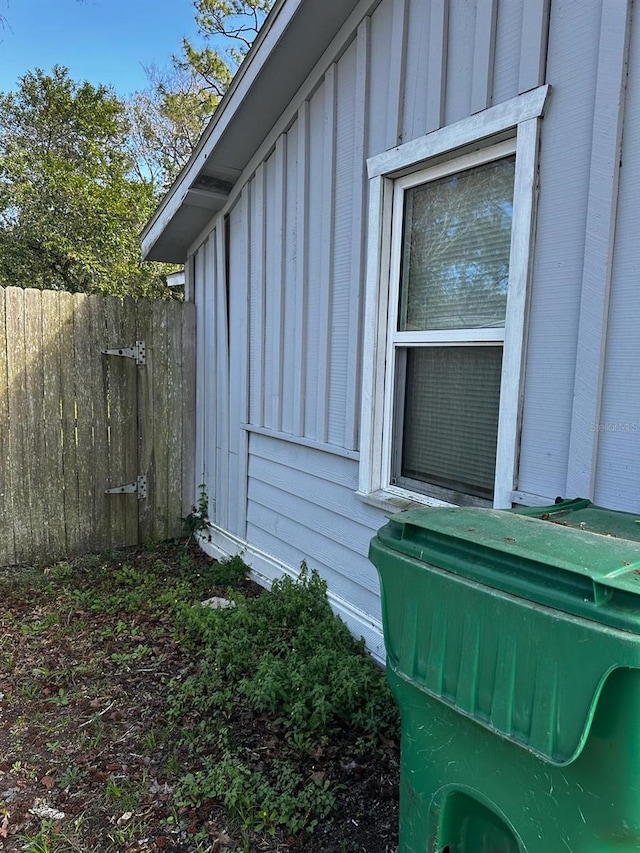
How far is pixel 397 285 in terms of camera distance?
9.27ft

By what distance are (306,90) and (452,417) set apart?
7.76ft

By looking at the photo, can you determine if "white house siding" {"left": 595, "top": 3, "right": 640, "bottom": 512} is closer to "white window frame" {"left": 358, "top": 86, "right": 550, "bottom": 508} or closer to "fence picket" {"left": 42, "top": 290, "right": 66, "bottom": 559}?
"white window frame" {"left": 358, "top": 86, "right": 550, "bottom": 508}

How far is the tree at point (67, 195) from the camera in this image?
10352 mm

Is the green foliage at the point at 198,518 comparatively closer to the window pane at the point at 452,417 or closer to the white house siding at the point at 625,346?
the window pane at the point at 452,417

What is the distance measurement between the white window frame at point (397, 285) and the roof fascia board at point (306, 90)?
2.72 ft

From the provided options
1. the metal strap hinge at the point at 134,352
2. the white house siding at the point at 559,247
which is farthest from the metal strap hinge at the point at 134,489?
the white house siding at the point at 559,247

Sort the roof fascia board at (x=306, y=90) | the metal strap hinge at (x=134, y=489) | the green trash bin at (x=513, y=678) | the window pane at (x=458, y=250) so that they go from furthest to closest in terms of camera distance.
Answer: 1. the metal strap hinge at (x=134, y=489)
2. the roof fascia board at (x=306, y=90)
3. the window pane at (x=458, y=250)
4. the green trash bin at (x=513, y=678)

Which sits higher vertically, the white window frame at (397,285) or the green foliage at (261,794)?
the white window frame at (397,285)

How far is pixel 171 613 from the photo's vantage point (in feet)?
11.9

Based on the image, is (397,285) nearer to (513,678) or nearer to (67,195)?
(513,678)

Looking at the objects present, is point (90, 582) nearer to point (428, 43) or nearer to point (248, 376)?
point (248, 376)

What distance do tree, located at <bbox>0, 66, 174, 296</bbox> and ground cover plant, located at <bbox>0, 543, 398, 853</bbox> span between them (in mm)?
9021

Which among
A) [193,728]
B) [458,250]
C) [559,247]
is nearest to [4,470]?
[193,728]

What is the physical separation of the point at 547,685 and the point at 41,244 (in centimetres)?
1188
